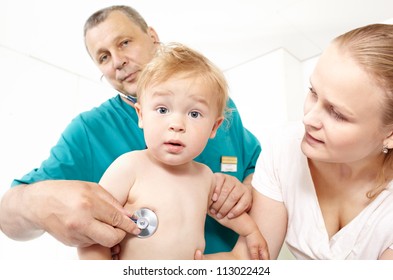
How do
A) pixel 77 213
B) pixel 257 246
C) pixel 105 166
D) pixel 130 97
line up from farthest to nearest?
pixel 130 97 < pixel 105 166 < pixel 257 246 < pixel 77 213

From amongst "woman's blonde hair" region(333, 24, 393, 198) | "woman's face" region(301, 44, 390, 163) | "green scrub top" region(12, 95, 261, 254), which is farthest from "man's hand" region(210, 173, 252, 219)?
"woman's blonde hair" region(333, 24, 393, 198)

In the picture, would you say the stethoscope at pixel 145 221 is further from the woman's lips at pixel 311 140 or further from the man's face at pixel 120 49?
the man's face at pixel 120 49

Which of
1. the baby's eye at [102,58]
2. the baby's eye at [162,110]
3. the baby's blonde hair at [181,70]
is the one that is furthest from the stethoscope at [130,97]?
the baby's eye at [162,110]

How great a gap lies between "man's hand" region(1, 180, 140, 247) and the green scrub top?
208mm

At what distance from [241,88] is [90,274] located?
239 centimetres

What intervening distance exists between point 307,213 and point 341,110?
0.35m

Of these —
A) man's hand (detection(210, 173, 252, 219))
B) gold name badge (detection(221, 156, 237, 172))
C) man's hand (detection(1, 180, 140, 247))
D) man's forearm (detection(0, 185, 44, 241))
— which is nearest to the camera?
man's hand (detection(1, 180, 140, 247))

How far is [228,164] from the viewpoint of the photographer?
116 cm

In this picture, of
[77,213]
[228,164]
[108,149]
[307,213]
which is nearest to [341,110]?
[307,213]

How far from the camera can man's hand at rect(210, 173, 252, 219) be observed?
0.91 metres

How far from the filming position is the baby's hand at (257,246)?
870mm

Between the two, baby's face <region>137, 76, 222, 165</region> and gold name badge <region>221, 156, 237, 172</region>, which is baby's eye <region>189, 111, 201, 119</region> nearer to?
baby's face <region>137, 76, 222, 165</region>

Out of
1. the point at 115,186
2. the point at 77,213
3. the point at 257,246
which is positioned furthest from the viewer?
the point at 257,246

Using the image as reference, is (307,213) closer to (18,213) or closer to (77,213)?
(77,213)
